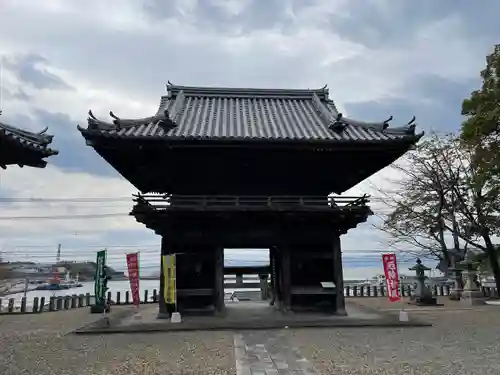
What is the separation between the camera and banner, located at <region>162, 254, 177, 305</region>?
470 inches

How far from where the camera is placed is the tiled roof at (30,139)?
22.7 ft

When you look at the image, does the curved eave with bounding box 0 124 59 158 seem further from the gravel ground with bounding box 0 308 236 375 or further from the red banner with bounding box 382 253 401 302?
the red banner with bounding box 382 253 401 302

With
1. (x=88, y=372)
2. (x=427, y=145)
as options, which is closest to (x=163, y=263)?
(x=88, y=372)

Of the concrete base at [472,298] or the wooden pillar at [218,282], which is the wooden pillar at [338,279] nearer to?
the wooden pillar at [218,282]

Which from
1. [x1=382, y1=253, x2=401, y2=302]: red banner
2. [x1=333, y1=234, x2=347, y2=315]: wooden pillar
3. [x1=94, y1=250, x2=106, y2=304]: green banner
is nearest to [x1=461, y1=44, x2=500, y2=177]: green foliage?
[x1=382, y1=253, x2=401, y2=302]: red banner

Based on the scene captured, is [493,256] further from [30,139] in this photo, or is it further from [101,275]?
[30,139]

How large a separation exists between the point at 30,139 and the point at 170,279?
19.1 feet

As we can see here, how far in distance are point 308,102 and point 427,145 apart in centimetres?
1291

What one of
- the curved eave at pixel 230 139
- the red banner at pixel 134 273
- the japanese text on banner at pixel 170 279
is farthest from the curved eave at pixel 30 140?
the red banner at pixel 134 273

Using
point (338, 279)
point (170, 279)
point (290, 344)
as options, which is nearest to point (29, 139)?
point (170, 279)

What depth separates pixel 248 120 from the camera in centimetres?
1442

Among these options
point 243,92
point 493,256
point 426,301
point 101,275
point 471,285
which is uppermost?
point 243,92

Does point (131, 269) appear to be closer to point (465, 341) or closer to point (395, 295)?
point (395, 295)

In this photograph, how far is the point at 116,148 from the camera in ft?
37.4
